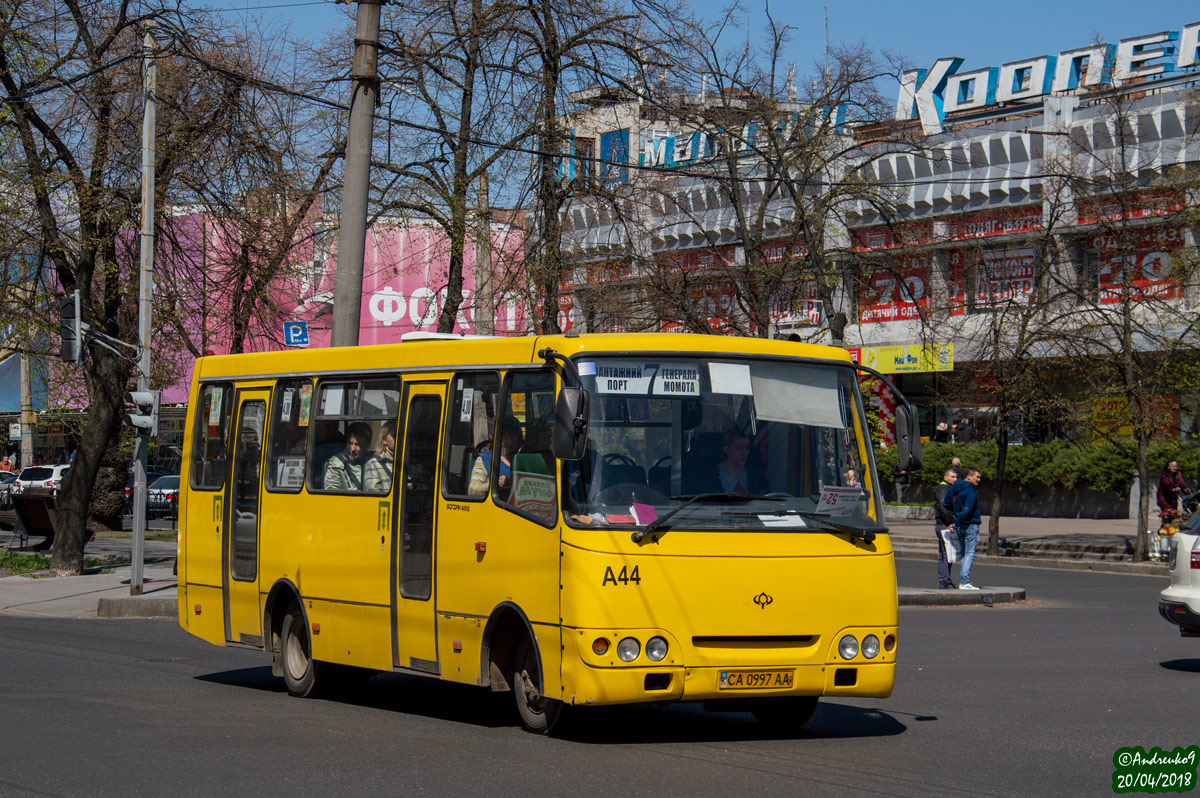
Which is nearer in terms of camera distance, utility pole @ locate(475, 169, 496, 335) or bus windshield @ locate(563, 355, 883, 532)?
bus windshield @ locate(563, 355, 883, 532)

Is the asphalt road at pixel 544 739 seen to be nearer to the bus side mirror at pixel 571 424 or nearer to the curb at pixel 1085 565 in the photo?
the bus side mirror at pixel 571 424

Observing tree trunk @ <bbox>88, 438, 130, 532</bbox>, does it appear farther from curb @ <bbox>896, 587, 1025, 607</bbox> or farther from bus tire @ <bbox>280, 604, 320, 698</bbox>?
bus tire @ <bbox>280, 604, 320, 698</bbox>

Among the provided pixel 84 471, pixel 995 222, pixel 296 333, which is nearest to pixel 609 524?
pixel 296 333

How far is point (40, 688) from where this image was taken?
37.7 ft

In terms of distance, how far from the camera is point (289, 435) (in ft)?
38.5

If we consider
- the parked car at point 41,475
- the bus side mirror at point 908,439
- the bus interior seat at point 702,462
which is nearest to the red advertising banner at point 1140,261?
the bus side mirror at point 908,439

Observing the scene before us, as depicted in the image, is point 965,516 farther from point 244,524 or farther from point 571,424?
point 571,424

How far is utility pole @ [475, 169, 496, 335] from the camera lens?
2273 centimetres

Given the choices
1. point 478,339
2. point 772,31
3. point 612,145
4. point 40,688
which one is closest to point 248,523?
point 40,688

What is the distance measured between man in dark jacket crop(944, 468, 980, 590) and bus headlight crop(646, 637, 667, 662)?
43.3 feet

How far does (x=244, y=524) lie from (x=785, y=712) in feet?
16.5

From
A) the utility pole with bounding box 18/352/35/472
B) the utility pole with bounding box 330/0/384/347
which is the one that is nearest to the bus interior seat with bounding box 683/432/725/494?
the utility pole with bounding box 330/0/384/347

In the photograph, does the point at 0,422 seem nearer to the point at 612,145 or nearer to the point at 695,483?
the point at 612,145

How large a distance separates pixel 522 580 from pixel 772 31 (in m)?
20.9
